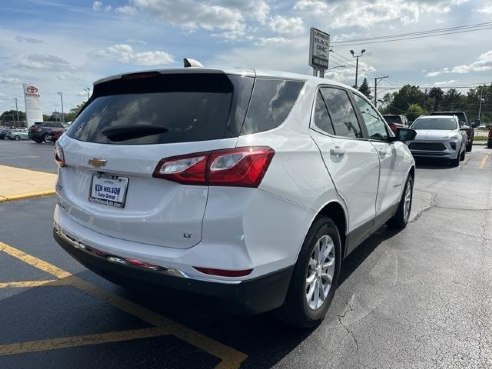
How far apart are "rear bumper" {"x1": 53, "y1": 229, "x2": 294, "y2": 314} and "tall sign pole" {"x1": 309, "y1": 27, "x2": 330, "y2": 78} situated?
17.1 meters

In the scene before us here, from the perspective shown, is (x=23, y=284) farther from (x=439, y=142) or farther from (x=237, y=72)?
(x=439, y=142)

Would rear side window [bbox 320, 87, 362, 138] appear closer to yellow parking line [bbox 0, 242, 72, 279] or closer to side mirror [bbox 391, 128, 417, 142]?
side mirror [bbox 391, 128, 417, 142]

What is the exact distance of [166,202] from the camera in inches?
94.3

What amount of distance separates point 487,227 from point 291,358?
4516mm

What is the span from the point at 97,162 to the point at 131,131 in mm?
307

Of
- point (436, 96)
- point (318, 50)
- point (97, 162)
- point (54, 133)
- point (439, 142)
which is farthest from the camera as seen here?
point (436, 96)

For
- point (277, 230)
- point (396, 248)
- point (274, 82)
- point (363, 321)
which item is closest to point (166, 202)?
point (277, 230)

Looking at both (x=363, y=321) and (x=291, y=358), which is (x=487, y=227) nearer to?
(x=363, y=321)

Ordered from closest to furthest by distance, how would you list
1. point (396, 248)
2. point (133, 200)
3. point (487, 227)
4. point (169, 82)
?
point (133, 200)
point (169, 82)
point (396, 248)
point (487, 227)

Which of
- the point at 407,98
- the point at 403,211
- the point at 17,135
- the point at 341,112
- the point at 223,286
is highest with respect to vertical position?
the point at 407,98

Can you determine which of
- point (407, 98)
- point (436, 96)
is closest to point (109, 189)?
point (407, 98)

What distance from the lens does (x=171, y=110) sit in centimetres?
260

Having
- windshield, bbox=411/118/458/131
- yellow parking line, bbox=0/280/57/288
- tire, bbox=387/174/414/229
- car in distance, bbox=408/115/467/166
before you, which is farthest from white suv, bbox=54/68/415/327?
windshield, bbox=411/118/458/131

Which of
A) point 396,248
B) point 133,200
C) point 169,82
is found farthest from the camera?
point 396,248
